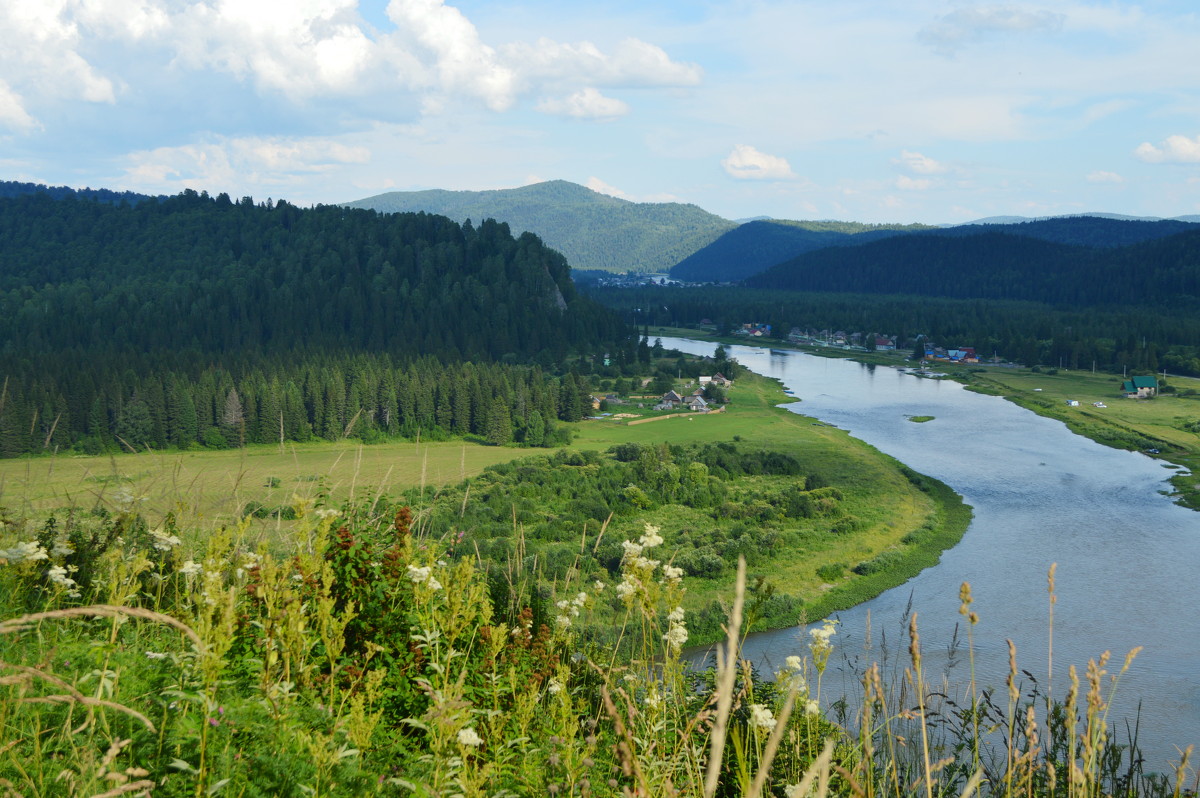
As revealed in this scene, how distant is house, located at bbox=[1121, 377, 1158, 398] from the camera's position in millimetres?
67188

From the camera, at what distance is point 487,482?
40094mm

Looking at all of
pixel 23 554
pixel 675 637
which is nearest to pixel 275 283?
pixel 23 554

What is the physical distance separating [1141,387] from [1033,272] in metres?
113

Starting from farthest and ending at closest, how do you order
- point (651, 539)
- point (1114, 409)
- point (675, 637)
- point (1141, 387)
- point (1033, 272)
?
point (1033, 272) → point (1141, 387) → point (1114, 409) → point (651, 539) → point (675, 637)

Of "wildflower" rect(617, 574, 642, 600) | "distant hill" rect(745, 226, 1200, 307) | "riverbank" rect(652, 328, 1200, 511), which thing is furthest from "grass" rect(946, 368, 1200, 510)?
"distant hill" rect(745, 226, 1200, 307)

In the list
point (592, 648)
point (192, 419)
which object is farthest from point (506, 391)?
point (592, 648)

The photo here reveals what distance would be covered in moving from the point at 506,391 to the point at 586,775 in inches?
2317

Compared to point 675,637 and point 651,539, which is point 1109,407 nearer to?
point 651,539

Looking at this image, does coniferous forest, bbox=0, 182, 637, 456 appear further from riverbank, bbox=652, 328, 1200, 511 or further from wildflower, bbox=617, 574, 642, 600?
riverbank, bbox=652, 328, 1200, 511

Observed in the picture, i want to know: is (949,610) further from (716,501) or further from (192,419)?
(192,419)

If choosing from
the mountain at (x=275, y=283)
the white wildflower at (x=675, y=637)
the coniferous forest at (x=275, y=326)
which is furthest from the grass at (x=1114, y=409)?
the mountain at (x=275, y=283)

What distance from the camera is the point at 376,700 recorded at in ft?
13.7

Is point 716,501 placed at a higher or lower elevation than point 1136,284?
lower

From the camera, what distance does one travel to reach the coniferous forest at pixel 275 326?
5500 centimetres
